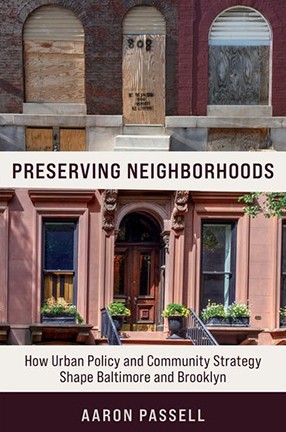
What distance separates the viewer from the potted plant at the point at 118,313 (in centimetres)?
687

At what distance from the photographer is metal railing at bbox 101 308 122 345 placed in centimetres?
662

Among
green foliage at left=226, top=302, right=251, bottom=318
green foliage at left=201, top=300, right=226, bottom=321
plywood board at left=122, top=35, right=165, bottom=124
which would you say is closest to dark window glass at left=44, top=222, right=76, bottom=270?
plywood board at left=122, top=35, right=165, bottom=124

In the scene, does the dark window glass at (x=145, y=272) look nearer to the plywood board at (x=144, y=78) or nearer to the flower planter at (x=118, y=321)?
the flower planter at (x=118, y=321)

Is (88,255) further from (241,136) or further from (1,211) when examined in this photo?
(241,136)

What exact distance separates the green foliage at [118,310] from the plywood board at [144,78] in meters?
1.63

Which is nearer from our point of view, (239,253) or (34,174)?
(34,174)

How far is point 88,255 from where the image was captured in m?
7.04

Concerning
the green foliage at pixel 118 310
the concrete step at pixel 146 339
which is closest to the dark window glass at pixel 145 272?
the green foliage at pixel 118 310

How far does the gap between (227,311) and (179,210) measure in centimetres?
96

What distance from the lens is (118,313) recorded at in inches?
271

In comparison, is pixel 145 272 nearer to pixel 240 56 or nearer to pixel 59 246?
pixel 59 246

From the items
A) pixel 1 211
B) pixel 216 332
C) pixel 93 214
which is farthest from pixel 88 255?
pixel 216 332

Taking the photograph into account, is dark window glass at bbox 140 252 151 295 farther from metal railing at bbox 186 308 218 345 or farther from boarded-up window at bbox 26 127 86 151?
boarded-up window at bbox 26 127 86 151

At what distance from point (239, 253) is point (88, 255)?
131 centimetres
